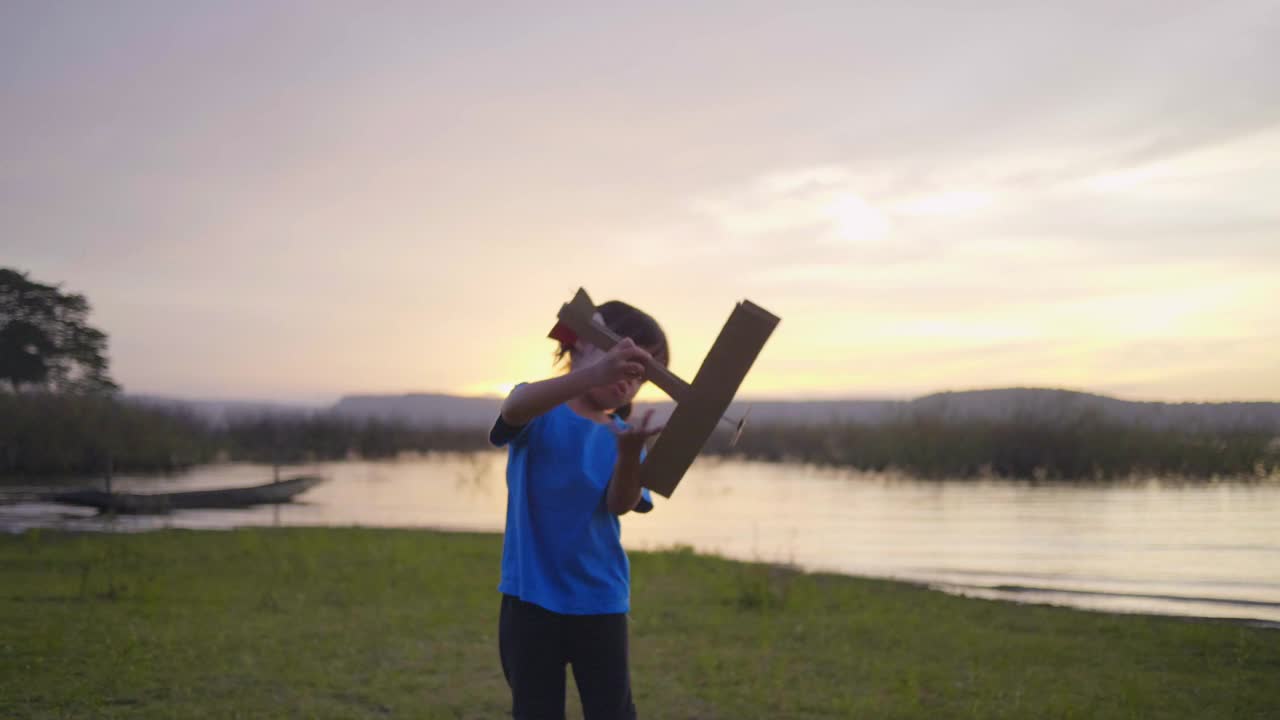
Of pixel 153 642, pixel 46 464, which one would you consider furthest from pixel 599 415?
pixel 46 464

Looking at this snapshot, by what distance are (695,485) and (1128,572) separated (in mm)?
15228

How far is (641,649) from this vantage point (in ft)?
20.4

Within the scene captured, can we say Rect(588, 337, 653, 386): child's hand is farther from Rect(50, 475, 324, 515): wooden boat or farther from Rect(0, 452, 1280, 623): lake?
Rect(50, 475, 324, 515): wooden boat

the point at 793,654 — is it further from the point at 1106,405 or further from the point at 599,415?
the point at 1106,405

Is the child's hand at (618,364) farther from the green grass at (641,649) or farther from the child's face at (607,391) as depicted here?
the green grass at (641,649)

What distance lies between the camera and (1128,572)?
397 inches

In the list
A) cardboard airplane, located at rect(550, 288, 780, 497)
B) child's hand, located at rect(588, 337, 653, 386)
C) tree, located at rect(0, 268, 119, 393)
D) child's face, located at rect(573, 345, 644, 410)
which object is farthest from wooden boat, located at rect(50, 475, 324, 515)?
child's hand, located at rect(588, 337, 653, 386)

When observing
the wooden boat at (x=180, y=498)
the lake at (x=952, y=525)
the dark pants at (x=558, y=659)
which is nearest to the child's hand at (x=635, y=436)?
the dark pants at (x=558, y=659)

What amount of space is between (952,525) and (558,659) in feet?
45.3

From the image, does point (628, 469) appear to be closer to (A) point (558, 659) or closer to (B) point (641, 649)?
(A) point (558, 659)

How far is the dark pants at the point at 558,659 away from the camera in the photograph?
2.03 m

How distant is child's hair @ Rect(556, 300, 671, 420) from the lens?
2102 millimetres

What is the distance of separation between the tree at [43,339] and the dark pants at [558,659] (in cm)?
2636

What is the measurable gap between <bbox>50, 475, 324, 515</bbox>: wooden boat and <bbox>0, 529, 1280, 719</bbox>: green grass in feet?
28.2
